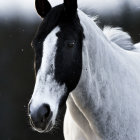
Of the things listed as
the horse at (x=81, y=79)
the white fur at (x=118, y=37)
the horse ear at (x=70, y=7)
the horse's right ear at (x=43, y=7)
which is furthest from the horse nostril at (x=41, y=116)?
the white fur at (x=118, y=37)

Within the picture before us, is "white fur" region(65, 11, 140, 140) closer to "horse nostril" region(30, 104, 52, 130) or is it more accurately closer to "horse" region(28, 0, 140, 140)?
"horse" region(28, 0, 140, 140)

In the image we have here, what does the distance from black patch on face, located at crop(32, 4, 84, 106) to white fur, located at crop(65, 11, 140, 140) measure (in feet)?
0.32

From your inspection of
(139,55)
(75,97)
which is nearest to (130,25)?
(139,55)

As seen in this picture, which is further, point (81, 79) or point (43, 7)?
point (43, 7)

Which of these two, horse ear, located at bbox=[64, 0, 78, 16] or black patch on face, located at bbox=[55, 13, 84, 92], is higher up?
horse ear, located at bbox=[64, 0, 78, 16]

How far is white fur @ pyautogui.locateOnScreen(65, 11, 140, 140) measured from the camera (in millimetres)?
4621

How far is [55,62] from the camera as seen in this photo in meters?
4.27

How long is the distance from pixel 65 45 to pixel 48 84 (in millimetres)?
350

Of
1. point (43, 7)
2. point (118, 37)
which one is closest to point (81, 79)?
point (43, 7)

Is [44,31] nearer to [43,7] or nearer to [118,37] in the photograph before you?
[43,7]

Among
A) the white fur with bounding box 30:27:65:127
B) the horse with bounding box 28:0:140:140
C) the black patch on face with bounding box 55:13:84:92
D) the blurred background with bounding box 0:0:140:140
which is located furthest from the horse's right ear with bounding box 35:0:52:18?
the blurred background with bounding box 0:0:140:140

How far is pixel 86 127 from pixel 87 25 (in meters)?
0.87

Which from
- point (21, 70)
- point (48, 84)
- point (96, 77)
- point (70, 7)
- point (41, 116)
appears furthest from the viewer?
point (21, 70)

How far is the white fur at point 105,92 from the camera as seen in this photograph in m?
4.62
